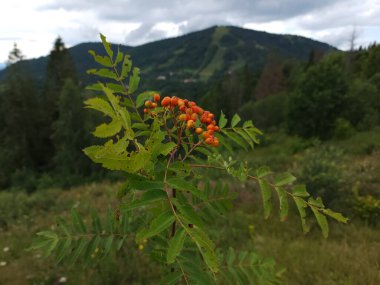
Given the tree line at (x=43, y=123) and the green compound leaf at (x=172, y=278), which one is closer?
the green compound leaf at (x=172, y=278)

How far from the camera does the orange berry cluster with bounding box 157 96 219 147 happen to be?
5.31ft

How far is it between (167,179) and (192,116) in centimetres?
40

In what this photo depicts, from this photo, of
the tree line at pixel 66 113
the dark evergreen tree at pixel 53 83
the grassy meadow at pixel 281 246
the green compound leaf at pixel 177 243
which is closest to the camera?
the green compound leaf at pixel 177 243

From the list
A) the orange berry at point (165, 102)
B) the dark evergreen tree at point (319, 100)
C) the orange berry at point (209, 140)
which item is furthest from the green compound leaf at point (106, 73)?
the dark evergreen tree at point (319, 100)

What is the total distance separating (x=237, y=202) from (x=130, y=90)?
7258mm

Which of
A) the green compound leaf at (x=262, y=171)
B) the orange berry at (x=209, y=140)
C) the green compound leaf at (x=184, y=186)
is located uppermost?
the orange berry at (x=209, y=140)

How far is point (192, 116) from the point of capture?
1.65m

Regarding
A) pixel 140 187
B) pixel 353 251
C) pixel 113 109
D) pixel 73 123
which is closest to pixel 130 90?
pixel 113 109

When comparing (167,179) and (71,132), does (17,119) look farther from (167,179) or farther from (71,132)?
(167,179)

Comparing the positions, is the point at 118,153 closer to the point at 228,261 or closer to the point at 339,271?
the point at 228,261

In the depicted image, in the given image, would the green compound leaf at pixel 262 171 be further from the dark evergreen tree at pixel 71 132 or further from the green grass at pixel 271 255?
the dark evergreen tree at pixel 71 132

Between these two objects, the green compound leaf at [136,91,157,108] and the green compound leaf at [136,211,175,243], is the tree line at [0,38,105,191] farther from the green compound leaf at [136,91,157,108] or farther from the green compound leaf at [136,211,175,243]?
the green compound leaf at [136,211,175,243]

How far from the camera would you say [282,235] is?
6.33m

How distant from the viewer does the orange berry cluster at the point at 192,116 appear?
162 cm
